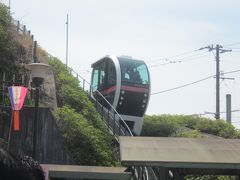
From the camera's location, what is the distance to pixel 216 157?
33.9ft

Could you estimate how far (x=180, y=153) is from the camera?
34.1 feet

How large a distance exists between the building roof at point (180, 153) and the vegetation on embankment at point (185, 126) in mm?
17034

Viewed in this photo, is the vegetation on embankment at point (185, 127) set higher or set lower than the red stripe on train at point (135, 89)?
lower

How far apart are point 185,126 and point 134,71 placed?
930 cm

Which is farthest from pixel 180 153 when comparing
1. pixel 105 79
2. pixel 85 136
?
pixel 105 79

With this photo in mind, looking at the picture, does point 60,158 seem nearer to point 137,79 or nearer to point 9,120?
point 9,120

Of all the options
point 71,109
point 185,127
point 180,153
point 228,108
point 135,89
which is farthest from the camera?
point 228,108

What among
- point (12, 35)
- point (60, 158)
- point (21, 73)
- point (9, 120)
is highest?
point (12, 35)

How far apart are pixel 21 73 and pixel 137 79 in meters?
7.58

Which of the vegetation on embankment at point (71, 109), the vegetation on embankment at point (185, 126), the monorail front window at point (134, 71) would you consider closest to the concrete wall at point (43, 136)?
the vegetation on embankment at point (71, 109)

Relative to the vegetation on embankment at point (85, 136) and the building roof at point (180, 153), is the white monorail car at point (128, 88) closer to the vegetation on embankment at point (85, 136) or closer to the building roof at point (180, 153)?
the vegetation on embankment at point (85, 136)

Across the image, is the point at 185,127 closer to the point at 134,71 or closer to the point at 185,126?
the point at 185,126

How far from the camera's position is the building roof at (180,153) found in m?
9.75

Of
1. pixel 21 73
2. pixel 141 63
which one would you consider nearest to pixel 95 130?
pixel 21 73
